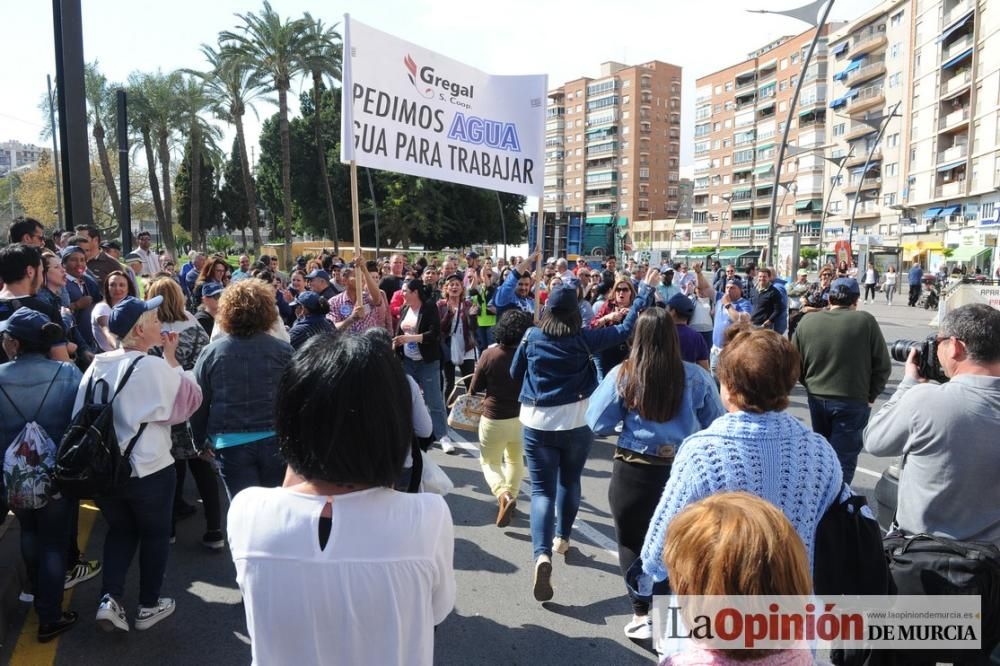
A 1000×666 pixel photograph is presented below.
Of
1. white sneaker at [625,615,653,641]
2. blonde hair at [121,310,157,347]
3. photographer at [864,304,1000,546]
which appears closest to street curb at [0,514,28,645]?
blonde hair at [121,310,157,347]

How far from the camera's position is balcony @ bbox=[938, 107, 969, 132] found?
156ft

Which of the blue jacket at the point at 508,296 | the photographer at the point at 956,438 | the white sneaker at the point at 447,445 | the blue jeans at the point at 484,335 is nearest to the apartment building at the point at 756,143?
the blue jeans at the point at 484,335

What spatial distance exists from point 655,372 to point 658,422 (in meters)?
0.25

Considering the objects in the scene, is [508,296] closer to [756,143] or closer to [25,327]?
[25,327]

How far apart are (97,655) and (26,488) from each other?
92 centimetres

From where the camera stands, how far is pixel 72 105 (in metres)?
8.36

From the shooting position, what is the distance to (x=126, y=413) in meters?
3.21

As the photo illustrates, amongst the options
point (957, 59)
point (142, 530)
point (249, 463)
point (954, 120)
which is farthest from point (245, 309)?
point (954, 120)

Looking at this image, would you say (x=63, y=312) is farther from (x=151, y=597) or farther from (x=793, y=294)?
(x=793, y=294)

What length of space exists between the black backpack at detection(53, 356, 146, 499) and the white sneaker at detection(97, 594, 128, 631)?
0.60 metres

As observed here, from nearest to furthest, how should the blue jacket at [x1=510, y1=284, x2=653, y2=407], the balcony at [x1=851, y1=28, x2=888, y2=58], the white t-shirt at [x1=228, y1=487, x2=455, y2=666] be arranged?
1. the white t-shirt at [x1=228, y1=487, x2=455, y2=666]
2. the blue jacket at [x1=510, y1=284, x2=653, y2=407]
3. the balcony at [x1=851, y1=28, x2=888, y2=58]

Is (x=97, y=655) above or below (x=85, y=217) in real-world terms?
below

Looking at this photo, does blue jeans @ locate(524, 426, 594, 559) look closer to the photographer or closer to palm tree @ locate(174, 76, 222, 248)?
the photographer

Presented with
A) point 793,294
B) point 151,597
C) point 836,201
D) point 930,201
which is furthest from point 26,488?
point 836,201
